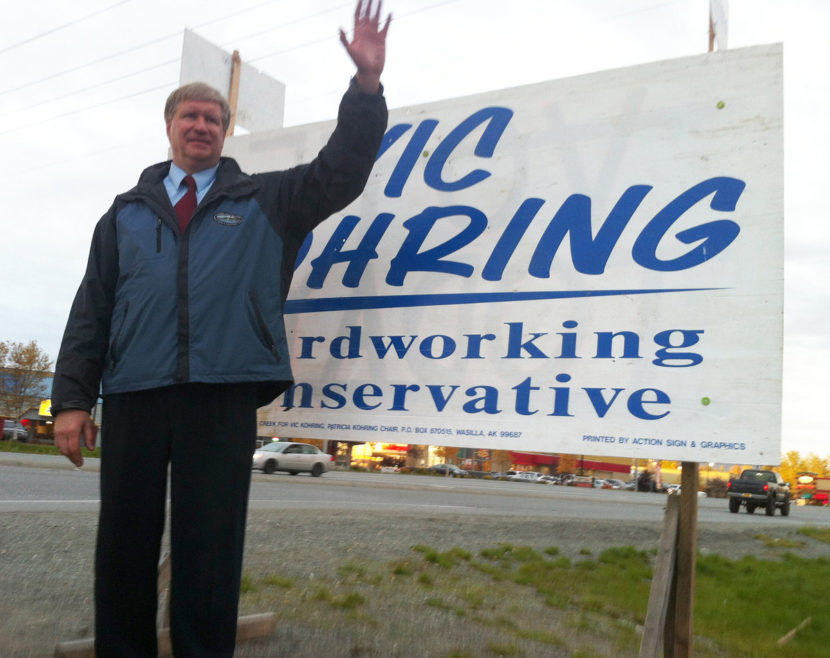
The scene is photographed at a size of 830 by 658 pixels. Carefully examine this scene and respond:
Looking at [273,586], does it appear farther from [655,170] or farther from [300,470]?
[300,470]

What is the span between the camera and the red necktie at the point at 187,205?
244 cm

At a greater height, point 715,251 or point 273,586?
point 715,251

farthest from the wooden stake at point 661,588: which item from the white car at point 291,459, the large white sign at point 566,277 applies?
the white car at point 291,459

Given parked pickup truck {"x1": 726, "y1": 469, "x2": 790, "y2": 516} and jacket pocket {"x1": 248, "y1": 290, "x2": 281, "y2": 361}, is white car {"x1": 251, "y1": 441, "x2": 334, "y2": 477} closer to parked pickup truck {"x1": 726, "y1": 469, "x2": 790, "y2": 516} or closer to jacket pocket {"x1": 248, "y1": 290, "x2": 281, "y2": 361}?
parked pickup truck {"x1": 726, "y1": 469, "x2": 790, "y2": 516}

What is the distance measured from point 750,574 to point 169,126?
6651mm

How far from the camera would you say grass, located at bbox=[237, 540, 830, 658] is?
3.90 meters

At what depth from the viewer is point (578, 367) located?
312 cm

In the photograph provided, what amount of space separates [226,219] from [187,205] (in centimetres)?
15

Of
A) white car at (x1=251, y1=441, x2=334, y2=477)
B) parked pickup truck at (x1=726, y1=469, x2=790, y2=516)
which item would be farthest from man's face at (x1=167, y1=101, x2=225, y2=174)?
parked pickup truck at (x1=726, y1=469, x2=790, y2=516)

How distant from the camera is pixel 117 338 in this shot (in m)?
2.38

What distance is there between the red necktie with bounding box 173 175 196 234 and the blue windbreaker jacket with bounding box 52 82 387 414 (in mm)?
31

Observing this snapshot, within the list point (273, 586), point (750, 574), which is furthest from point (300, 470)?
point (273, 586)

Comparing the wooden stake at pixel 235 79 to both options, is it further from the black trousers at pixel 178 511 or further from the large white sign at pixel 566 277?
the black trousers at pixel 178 511

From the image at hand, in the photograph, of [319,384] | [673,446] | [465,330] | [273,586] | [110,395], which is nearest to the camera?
[110,395]
